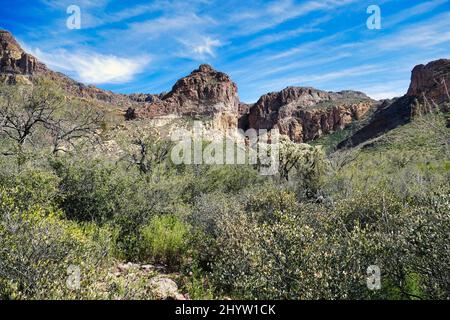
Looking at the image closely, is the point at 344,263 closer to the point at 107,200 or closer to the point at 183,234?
the point at 183,234

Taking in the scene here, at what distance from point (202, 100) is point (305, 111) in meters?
39.9

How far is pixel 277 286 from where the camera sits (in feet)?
13.8

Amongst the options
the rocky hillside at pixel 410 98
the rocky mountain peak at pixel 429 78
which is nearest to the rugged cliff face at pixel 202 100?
the rocky hillside at pixel 410 98

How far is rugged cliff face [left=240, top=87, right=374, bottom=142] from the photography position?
9812 centimetres

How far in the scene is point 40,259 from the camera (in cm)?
369

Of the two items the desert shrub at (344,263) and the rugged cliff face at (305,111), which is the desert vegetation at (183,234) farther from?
the rugged cliff face at (305,111)

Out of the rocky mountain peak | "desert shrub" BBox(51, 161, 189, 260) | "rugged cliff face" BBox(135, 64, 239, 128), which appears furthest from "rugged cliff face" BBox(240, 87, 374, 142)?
"desert shrub" BBox(51, 161, 189, 260)

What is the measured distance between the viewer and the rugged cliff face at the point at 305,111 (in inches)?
3863

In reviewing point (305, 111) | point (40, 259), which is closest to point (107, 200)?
point (40, 259)

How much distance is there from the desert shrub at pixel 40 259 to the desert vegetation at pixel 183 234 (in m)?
0.02

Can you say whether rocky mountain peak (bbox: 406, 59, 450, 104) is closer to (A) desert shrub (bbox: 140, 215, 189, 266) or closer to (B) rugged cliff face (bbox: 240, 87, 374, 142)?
(B) rugged cliff face (bbox: 240, 87, 374, 142)

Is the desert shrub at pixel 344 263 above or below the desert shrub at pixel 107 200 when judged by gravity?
below

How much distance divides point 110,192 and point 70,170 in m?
→ 1.17

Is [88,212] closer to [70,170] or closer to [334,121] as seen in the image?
[70,170]
